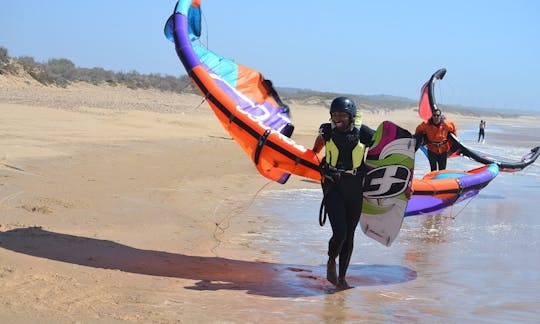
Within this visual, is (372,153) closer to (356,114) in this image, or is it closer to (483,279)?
(356,114)

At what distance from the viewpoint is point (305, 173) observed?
19.9ft

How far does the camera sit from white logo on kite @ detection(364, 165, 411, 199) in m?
5.82

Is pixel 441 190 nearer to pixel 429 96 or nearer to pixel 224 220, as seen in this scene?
pixel 224 220

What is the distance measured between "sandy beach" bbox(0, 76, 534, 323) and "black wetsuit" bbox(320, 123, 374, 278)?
652mm

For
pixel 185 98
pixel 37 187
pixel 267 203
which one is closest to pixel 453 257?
pixel 267 203

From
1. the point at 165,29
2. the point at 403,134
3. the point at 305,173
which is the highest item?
the point at 165,29

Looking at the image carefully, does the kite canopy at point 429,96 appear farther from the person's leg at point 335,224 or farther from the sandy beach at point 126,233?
the person's leg at point 335,224

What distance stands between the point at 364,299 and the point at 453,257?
6.77ft

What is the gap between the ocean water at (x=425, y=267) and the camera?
16.5ft

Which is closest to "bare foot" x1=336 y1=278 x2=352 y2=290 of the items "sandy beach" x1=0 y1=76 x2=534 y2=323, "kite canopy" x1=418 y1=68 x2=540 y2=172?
"sandy beach" x1=0 y1=76 x2=534 y2=323

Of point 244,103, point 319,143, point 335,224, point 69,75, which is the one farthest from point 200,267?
point 69,75

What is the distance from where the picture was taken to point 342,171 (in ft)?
17.8

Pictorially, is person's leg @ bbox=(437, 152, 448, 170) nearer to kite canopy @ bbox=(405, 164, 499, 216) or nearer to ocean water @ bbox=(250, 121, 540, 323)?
ocean water @ bbox=(250, 121, 540, 323)

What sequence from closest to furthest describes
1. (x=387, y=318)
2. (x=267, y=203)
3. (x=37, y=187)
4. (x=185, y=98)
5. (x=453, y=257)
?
(x=387, y=318)
(x=453, y=257)
(x=37, y=187)
(x=267, y=203)
(x=185, y=98)
